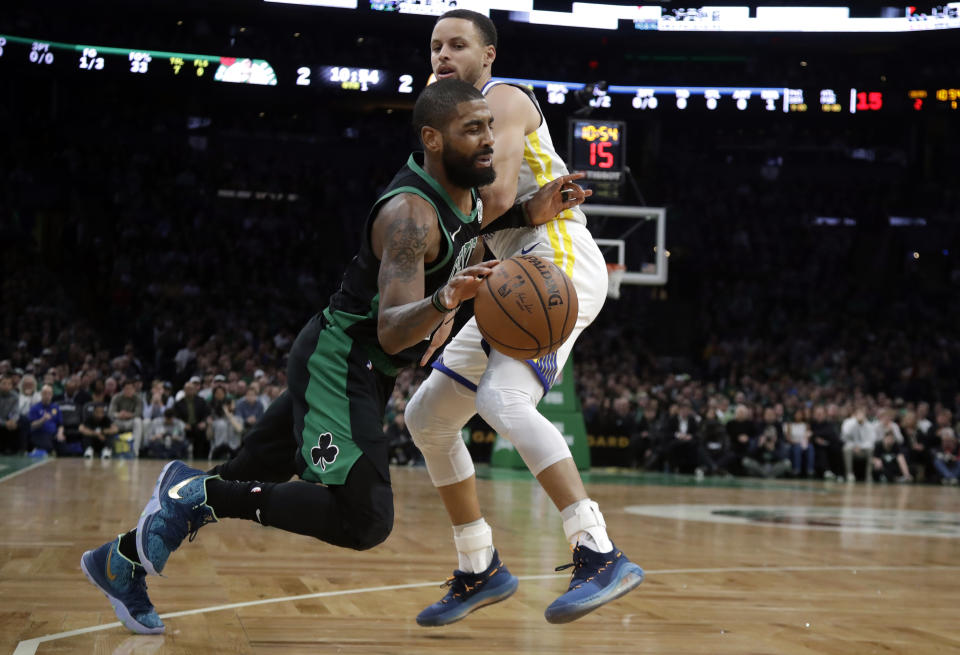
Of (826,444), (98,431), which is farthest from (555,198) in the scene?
(826,444)

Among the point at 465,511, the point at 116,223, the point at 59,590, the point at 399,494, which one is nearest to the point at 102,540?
the point at 59,590

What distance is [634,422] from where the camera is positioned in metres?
18.2

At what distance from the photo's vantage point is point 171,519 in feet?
12.3

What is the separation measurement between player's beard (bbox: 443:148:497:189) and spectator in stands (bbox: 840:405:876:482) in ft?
51.5

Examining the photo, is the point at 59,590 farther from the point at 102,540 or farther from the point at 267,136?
the point at 267,136

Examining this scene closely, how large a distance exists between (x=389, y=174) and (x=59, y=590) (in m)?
22.5

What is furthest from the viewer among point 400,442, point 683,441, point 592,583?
point 683,441

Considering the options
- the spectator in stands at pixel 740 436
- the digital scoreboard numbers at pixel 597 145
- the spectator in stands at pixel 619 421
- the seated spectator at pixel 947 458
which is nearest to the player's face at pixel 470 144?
the digital scoreboard numbers at pixel 597 145

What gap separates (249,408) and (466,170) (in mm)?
12537

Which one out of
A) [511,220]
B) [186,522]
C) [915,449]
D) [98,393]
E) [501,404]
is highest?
[511,220]

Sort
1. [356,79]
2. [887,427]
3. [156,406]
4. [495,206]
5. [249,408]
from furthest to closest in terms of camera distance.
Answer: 1. [356,79]
2. [887,427]
3. [156,406]
4. [249,408]
5. [495,206]

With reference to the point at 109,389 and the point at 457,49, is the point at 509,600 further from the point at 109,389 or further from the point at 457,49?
the point at 109,389

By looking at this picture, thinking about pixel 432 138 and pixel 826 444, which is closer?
pixel 432 138

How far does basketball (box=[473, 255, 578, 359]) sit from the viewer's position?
3.30 metres
